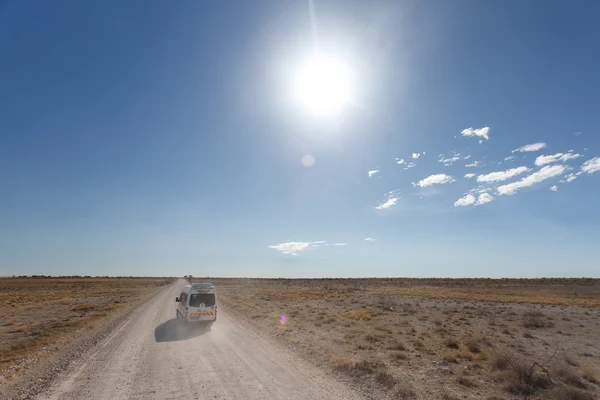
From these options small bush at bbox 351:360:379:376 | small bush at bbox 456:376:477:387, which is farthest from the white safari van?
small bush at bbox 456:376:477:387

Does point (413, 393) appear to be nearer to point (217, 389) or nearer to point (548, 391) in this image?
point (548, 391)

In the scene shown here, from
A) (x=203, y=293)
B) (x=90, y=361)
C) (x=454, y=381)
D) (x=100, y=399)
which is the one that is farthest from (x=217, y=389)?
(x=203, y=293)

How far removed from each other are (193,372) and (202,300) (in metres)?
11.4

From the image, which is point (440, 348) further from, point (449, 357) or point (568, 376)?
point (568, 376)

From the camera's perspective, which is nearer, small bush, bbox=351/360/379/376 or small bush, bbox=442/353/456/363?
small bush, bbox=351/360/379/376

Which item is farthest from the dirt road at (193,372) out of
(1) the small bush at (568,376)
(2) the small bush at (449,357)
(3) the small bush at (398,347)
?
(1) the small bush at (568,376)

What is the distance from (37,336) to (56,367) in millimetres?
12526

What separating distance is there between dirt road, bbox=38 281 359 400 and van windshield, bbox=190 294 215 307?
3942 mm

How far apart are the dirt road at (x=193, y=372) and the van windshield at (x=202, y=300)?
3942 mm

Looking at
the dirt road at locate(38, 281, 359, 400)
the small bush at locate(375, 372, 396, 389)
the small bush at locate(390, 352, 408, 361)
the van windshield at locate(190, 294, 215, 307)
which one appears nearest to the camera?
the dirt road at locate(38, 281, 359, 400)

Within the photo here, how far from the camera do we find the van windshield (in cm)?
2255

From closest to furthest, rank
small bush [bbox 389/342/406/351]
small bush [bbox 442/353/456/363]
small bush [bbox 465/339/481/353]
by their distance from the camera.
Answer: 1. small bush [bbox 442/353/456/363]
2. small bush [bbox 465/339/481/353]
3. small bush [bbox 389/342/406/351]

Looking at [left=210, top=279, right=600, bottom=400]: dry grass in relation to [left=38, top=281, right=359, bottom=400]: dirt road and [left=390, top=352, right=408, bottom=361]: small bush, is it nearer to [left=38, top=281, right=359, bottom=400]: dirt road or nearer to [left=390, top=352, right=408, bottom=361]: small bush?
[left=390, top=352, right=408, bottom=361]: small bush

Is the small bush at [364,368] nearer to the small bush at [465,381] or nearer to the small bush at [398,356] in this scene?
the small bush at [398,356]
